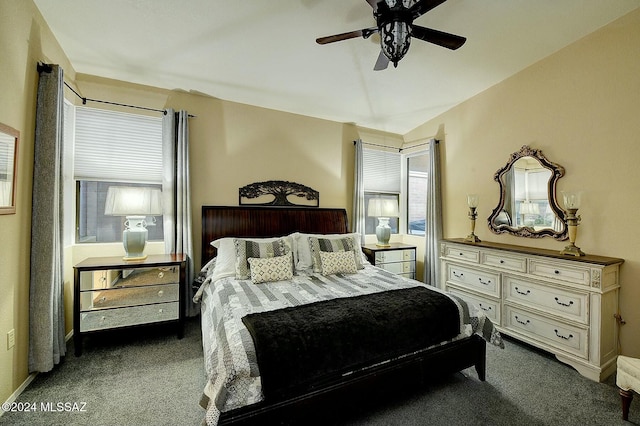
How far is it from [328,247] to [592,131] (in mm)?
2925

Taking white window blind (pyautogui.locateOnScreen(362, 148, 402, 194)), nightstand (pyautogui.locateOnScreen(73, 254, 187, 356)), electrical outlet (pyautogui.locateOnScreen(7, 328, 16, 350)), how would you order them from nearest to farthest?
electrical outlet (pyautogui.locateOnScreen(7, 328, 16, 350)) → nightstand (pyautogui.locateOnScreen(73, 254, 187, 356)) → white window blind (pyautogui.locateOnScreen(362, 148, 402, 194))

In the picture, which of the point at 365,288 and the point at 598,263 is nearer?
the point at 598,263

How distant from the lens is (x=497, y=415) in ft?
6.37

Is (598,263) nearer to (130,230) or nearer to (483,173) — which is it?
(483,173)

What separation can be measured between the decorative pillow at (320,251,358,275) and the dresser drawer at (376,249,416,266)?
108 centimetres

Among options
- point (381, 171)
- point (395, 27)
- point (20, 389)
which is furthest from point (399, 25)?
point (20, 389)

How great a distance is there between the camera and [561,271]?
8.66 feet

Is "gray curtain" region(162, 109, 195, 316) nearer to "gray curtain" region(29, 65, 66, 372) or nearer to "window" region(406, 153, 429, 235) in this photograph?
"gray curtain" region(29, 65, 66, 372)

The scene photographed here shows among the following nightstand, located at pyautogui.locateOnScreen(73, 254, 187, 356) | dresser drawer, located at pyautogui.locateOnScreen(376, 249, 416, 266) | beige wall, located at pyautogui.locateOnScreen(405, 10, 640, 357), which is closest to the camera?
beige wall, located at pyautogui.locateOnScreen(405, 10, 640, 357)

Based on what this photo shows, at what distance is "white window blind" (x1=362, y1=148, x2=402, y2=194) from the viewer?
15.9 feet

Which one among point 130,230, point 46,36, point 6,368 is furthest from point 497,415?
point 46,36

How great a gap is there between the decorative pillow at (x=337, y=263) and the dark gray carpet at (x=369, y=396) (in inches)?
51.6

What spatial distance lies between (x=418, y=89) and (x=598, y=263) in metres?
2.63

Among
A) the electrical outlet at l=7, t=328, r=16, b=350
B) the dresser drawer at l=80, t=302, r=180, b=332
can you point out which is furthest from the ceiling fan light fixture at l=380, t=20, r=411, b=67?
the electrical outlet at l=7, t=328, r=16, b=350
